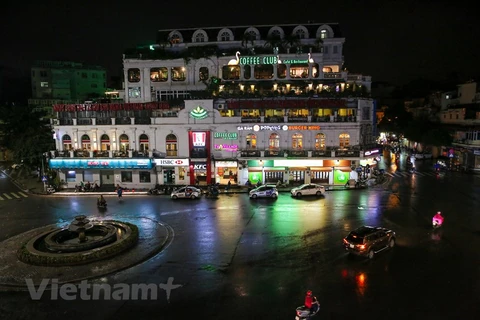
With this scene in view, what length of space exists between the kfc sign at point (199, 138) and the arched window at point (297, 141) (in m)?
11.6

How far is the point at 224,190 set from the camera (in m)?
44.2

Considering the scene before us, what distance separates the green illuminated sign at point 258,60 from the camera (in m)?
54.3

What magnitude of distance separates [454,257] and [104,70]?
4020 inches

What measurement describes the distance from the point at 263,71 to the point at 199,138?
55.5 ft

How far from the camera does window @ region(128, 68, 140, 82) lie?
58.6 meters

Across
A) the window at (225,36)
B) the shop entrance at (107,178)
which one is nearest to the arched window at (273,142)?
the window at (225,36)

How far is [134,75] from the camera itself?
193 feet

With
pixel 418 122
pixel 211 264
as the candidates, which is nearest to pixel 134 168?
pixel 211 264

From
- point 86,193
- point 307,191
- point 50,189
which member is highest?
point 307,191

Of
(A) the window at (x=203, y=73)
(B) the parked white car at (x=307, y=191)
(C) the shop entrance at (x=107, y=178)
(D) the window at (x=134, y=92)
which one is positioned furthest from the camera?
(D) the window at (x=134, y=92)

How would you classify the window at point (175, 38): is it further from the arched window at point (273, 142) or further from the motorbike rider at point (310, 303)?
the motorbike rider at point (310, 303)

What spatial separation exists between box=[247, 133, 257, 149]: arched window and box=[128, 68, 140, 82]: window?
77.0ft

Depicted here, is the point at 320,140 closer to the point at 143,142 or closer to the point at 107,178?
the point at 143,142

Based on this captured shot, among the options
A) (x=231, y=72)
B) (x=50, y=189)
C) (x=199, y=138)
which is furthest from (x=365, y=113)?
(x=50, y=189)
